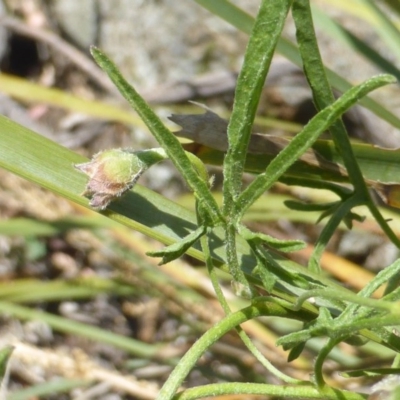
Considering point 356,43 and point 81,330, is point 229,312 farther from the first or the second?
point 81,330

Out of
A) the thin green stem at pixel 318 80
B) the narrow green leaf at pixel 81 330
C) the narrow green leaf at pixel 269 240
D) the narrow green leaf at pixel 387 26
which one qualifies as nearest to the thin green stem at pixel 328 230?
the thin green stem at pixel 318 80

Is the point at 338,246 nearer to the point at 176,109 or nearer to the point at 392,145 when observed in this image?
the point at 392,145

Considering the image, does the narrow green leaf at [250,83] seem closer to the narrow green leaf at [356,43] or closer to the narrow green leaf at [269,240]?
the narrow green leaf at [269,240]

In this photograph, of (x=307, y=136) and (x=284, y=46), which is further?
(x=284, y=46)

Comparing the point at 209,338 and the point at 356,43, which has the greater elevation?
the point at 356,43

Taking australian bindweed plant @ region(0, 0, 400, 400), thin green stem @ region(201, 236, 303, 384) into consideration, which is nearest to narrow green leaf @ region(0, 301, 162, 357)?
australian bindweed plant @ region(0, 0, 400, 400)

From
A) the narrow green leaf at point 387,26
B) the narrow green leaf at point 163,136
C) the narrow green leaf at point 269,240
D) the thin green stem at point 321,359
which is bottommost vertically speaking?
the thin green stem at point 321,359

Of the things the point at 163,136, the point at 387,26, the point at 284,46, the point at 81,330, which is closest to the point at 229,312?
the point at 163,136

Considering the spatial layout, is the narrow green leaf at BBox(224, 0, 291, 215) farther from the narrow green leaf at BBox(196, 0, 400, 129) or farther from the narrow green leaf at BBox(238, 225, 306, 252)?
the narrow green leaf at BBox(196, 0, 400, 129)

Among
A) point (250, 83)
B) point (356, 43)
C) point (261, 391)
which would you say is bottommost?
point (261, 391)
